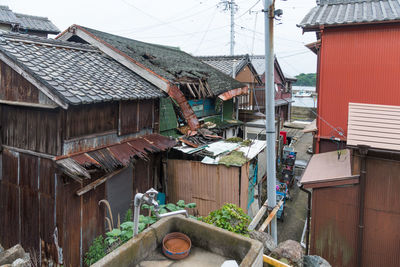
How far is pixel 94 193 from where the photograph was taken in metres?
8.80

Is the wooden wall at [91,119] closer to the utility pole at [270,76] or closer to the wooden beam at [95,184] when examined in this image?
the wooden beam at [95,184]

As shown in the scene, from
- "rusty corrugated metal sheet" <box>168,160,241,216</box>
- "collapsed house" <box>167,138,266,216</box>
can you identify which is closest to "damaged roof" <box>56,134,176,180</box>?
"collapsed house" <box>167,138,266,216</box>

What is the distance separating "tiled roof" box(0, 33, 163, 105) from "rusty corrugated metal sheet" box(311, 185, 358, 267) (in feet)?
24.3

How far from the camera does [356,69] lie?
12594mm

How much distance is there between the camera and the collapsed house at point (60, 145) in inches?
298

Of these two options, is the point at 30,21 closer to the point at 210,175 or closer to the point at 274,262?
the point at 210,175

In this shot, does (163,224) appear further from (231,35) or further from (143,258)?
(231,35)

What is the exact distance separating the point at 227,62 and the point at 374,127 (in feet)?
62.9

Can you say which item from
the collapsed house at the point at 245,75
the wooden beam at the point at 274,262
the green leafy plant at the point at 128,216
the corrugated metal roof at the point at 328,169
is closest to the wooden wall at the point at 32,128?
the green leafy plant at the point at 128,216

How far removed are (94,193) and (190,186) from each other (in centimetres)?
438

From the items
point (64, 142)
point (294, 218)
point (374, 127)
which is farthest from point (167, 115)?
point (294, 218)

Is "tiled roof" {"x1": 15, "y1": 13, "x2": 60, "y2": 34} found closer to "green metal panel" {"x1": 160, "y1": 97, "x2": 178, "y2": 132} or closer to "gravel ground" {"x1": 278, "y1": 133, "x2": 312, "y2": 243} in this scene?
"green metal panel" {"x1": 160, "y1": 97, "x2": 178, "y2": 132}

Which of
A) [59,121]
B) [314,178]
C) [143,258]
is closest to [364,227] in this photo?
[314,178]

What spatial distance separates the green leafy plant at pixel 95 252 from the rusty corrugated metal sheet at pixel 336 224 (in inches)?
290
